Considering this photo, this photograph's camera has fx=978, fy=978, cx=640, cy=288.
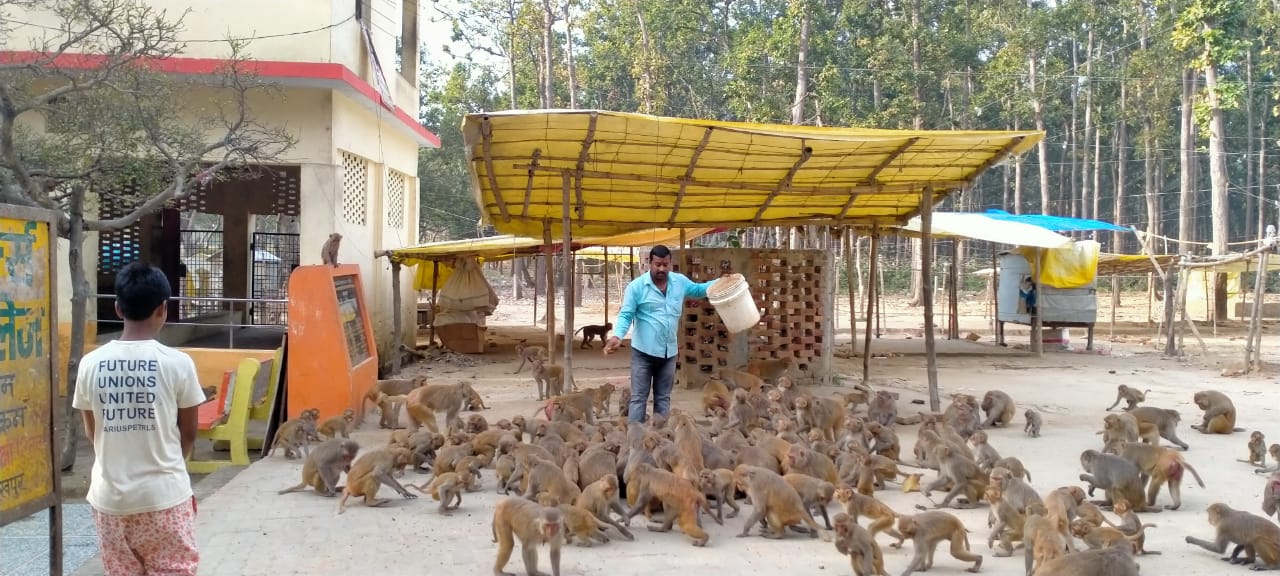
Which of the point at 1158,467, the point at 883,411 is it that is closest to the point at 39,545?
the point at 883,411

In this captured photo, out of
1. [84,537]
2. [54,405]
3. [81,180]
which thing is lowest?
[84,537]

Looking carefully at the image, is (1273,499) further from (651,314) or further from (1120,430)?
(651,314)

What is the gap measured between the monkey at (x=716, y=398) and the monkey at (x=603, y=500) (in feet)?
12.7

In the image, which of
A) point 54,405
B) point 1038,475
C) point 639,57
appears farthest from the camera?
point 639,57

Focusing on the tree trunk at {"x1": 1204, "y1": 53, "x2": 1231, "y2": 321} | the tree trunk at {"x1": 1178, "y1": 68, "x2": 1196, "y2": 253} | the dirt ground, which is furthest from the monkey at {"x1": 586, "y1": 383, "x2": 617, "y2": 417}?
the tree trunk at {"x1": 1178, "y1": 68, "x2": 1196, "y2": 253}

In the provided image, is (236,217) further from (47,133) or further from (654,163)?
(654,163)

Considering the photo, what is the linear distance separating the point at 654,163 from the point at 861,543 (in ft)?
19.2

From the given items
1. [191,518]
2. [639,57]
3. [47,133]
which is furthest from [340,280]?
[639,57]

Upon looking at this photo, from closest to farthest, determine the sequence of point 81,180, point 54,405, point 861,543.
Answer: point 54,405 → point 861,543 → point 81,180

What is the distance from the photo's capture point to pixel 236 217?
20656 mm

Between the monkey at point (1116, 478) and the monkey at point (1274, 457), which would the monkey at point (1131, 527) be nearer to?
the monkey at point (1116, 478)

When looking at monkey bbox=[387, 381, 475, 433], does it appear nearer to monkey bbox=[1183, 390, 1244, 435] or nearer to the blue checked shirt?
the blue checked shirt

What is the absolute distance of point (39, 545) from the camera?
636 cm

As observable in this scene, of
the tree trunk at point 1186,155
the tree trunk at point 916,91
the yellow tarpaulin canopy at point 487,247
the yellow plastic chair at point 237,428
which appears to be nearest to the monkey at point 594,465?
the yellow plastic chair at point 237,428
